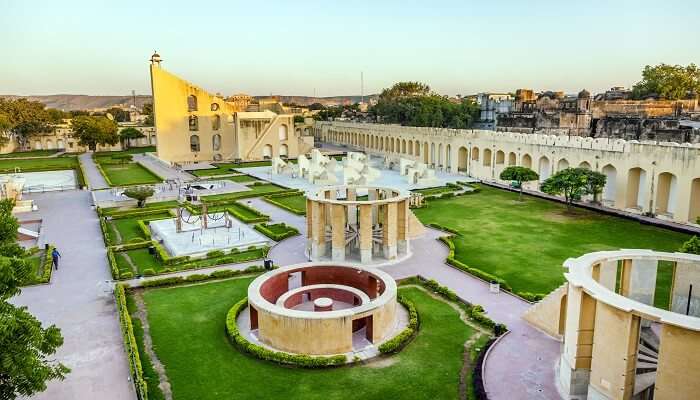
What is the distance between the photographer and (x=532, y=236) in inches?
1184

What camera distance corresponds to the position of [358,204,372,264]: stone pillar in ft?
80.7

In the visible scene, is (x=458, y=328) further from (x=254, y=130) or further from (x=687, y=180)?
(x=254, y=130)

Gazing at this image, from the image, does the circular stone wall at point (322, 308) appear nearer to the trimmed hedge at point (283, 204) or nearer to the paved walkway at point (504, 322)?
the paved walkway at point (504, 322)

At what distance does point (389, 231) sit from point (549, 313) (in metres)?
9.56

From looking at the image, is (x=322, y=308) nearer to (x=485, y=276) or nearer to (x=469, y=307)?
(x=469, y=307)

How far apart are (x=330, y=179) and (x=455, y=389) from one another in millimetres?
35608

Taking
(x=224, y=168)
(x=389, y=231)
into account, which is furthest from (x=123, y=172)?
(x=389, y=231)

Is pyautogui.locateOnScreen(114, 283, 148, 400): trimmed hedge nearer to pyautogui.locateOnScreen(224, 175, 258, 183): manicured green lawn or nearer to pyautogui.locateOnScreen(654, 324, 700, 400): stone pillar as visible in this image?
pyautogui.locateOnScreen(654, 324, 700, 400): stone pillar

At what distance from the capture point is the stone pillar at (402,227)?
26.2 meters

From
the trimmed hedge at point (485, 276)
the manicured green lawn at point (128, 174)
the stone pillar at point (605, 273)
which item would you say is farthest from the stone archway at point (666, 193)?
the manicured green lawn at point (128, 174)

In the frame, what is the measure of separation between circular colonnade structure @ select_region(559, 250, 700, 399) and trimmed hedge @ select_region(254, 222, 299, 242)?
56.0 feet

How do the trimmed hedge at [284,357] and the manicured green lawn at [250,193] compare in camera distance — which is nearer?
the trimmed hedge at [284,357]

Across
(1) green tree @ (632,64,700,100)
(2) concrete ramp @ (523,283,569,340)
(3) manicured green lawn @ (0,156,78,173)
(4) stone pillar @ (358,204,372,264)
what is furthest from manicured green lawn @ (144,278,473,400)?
(1) green tree @ (632,64,700,100)

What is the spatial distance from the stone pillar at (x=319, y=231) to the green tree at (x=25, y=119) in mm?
72753
